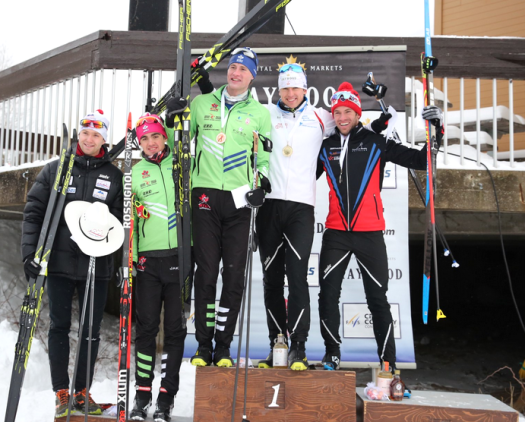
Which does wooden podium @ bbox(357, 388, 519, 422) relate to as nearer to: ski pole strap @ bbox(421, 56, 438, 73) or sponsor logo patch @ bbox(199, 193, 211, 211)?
sponsor logo patch @ bbox(199, 193, 211, 211)

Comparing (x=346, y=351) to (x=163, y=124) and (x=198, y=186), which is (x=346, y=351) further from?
(x=163, y=124)

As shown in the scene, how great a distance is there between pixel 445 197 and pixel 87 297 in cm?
323

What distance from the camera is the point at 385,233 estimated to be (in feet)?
14.2

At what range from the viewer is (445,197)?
183 inches

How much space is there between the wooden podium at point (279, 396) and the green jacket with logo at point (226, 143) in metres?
1.13

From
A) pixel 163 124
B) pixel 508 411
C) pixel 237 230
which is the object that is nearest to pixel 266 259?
pixel 237 230

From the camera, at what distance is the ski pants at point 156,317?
10.0 feet

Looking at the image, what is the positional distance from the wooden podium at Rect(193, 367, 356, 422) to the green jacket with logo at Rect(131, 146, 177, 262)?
786 mm

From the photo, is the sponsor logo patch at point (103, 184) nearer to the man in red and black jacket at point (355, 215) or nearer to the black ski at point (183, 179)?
the black ski at point (183, 179)

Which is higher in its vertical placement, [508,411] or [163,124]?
[163,124]

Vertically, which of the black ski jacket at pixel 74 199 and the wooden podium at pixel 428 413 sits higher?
the black ski jacket at pixel 74 199

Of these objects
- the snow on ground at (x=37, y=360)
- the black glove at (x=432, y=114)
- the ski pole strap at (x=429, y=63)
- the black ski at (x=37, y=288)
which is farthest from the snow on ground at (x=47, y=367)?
the ski pole strap at (x=429, y=63)

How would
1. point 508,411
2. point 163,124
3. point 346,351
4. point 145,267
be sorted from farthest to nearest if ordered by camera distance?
point 346,351
point 163,124
point 145,267
point 508,411

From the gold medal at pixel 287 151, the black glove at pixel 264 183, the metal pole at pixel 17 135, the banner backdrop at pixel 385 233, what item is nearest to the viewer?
the black glove at pixel 264 183
